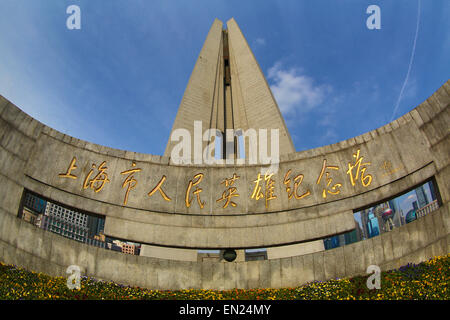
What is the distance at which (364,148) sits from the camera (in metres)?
11.9

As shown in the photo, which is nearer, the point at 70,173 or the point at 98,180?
the point at 70,173

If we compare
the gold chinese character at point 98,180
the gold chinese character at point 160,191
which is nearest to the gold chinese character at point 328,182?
the gold chinese character at point 160,191

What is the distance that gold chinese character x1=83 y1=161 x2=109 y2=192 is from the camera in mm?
11961

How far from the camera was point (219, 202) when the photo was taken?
12.4 m

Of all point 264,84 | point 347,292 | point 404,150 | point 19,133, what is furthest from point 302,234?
point 264,84

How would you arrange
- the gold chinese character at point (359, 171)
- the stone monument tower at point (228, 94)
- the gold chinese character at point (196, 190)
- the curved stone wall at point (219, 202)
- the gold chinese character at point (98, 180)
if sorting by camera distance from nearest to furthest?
the curved stone wall at point (219, 202) → the gold chinese character at point (359, 171) → the gold chinese character at point (98, 180) → the gold chinese character at point (196, 190) → the stone monument tower at point (228, 94)

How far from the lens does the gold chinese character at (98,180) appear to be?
39.2 feet

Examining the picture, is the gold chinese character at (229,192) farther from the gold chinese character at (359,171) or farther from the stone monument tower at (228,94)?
the stone monument tower at (228,94)

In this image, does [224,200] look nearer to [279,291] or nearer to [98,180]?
[279,291]

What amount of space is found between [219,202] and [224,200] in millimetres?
187

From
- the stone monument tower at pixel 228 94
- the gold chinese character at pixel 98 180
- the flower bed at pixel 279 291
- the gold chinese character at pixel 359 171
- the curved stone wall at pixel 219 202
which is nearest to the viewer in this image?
the flower bed at pixel 279 291

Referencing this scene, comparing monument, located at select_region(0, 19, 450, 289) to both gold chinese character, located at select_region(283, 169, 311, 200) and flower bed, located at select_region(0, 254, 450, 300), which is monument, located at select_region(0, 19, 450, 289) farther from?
flower bed, located at select_region(0, 254, 450, 300)

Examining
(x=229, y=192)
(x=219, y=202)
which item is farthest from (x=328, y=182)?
(x=219, y=202)

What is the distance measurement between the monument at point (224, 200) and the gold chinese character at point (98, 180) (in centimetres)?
3
